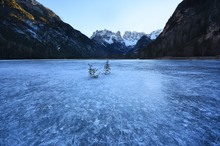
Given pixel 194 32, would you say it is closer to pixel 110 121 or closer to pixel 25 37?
pixel 110 121

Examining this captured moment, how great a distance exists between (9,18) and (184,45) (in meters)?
180

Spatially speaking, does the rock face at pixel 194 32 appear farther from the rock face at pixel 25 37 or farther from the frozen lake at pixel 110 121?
the rock face at pixel 25 37

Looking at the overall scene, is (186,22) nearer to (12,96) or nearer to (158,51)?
(158,51)

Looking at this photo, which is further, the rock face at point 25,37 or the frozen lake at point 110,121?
the rock face at point 25,37

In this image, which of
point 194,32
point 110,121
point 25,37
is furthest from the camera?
point 25,37

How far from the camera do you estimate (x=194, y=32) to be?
3821 inches

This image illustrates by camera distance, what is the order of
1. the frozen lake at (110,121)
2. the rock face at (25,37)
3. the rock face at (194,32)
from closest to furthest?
1. the frozen lake at (110,121)
2. the rock face at (194,32)
3. the rock face at (25,37)

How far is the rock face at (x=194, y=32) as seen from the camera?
80.8m

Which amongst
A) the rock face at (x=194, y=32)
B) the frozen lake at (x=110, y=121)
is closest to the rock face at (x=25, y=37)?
the rock face at (x=194, y=32)

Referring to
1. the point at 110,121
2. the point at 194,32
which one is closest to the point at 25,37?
the point at 194,32

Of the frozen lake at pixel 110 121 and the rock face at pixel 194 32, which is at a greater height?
the rock face at pixel 194 32

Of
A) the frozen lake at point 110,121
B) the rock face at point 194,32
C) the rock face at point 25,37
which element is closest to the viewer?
the frozen lake at point 110,121

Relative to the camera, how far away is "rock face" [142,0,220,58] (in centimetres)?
8081

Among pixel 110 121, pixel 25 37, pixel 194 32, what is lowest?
pixel 110 121
